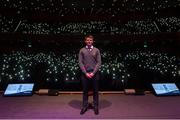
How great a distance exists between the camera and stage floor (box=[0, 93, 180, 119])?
174 inches

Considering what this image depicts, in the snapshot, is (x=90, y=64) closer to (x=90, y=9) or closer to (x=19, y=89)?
(x=19, y=89)

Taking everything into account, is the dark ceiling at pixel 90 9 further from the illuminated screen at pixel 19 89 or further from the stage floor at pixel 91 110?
the stage floor at pixel 91 110

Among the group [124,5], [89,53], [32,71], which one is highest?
[124,5]

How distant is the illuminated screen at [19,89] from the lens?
553cm

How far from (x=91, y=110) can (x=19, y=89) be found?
1796 mm

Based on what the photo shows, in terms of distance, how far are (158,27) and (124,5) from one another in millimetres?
1029

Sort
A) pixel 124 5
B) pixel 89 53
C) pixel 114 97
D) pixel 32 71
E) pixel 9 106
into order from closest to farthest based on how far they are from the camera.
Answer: pixel 89 53
pixel 9 106
pixel 114 97
pixel 32 71
pixel 124 5

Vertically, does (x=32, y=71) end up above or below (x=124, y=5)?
below

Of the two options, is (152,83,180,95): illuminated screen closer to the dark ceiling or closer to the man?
the man

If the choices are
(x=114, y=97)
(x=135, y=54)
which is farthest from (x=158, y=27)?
(x=114, y=97)

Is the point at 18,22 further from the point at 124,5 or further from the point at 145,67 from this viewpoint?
the point at 145,67

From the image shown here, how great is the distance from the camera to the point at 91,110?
4676mm

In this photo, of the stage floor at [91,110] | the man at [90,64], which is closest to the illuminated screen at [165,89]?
the stage floor at [91,110]

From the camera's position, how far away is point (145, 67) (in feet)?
20.7
